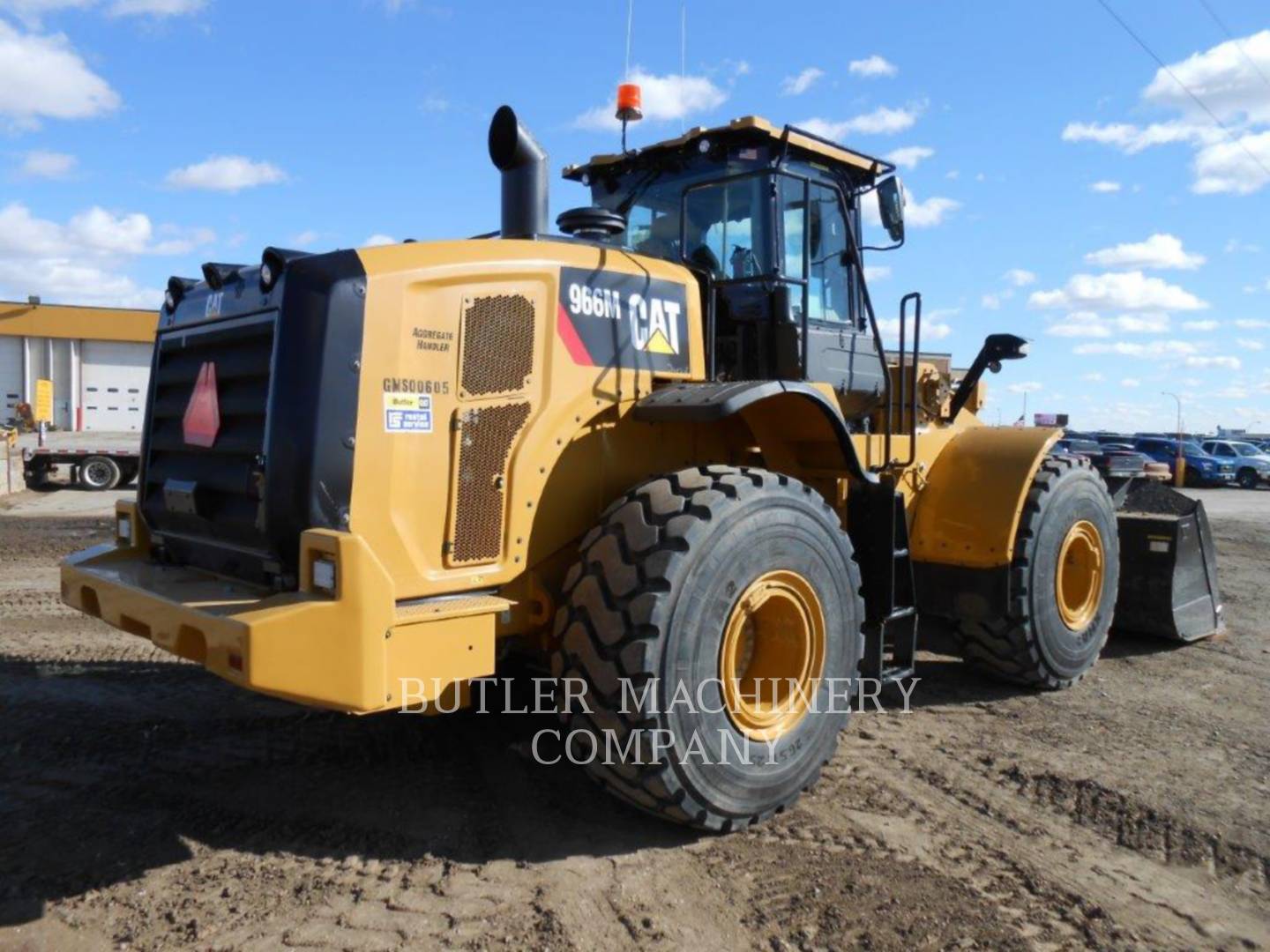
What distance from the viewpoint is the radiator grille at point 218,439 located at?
3.52 meters

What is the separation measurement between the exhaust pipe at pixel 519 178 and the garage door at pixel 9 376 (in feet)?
141

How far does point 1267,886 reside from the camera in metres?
3.47

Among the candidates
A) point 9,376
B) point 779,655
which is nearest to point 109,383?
point 9,376

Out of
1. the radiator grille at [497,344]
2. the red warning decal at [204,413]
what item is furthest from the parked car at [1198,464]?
the red warning decal at [204,413]

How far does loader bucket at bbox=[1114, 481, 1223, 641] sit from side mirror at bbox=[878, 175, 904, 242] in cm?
323

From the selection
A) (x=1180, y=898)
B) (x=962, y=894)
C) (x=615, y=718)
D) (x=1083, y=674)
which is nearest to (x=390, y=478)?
(x=615, y=718)

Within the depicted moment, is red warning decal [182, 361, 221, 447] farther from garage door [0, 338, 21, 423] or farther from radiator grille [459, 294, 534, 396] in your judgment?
garage door [0, 338, 21, 423]

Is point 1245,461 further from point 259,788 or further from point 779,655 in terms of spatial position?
point 259,788

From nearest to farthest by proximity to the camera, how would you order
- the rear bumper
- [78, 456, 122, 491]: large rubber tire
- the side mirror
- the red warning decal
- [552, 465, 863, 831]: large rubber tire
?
the rear bumper
[552, 465, 863, 831]: large rubber tire
the red warning decal
the side mirror
[78, 456, 122, 491]: large rubber tire

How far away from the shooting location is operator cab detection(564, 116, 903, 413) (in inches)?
191

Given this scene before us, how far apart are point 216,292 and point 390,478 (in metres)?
1.30

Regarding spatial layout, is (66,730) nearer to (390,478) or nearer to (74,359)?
(390,478)

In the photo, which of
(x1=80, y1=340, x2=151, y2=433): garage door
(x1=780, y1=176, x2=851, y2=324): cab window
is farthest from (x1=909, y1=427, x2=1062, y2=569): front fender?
(x1=80, y1=340, x2=151, y2=433): garage door

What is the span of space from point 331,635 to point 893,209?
3.93 m
